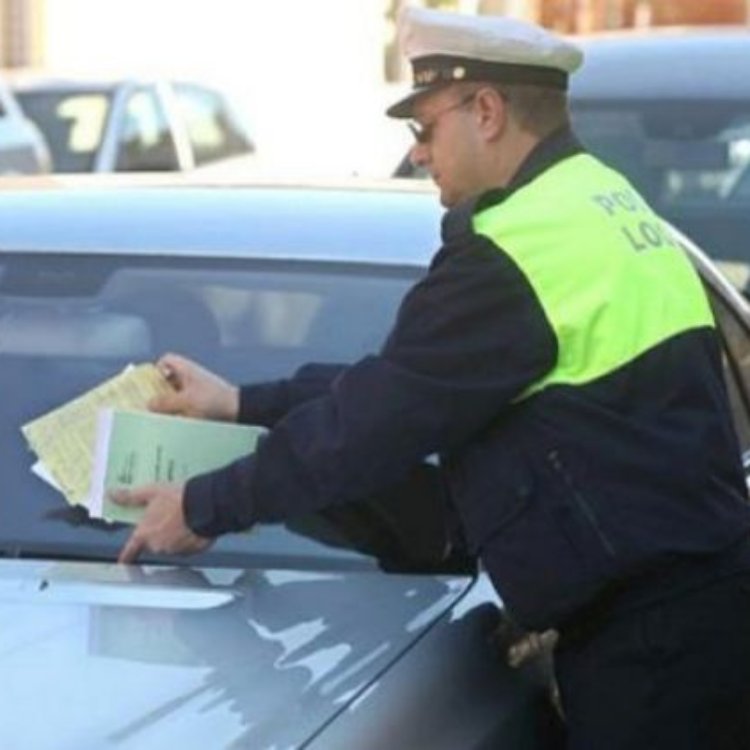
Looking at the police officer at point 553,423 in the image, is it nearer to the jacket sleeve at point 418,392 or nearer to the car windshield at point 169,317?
the jacket sleeve at point 418,392

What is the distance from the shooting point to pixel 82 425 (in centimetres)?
367

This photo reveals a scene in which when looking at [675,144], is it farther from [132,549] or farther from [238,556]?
[132,549]

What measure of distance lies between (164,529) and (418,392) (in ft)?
1.46

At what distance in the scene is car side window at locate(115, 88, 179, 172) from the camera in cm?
1505

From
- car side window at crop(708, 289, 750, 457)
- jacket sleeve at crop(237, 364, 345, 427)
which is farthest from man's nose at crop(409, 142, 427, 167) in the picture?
car side window at crop(708, 289, 750, 457)

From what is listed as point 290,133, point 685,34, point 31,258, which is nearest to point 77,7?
point 290,133

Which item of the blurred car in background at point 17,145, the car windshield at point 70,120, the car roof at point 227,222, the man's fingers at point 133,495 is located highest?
the car roof at point 227,222

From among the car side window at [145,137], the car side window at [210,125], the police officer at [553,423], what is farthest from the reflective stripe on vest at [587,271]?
the car side window at [210,125]

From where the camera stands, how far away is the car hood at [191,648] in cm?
277

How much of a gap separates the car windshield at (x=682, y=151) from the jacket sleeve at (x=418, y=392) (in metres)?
4.16

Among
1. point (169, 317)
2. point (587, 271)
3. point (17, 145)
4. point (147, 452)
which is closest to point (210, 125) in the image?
point (17, 145)

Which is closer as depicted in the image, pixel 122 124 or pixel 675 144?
pixel 675 144

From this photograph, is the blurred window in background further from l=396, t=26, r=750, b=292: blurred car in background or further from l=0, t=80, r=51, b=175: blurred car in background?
l=0, t=80, r=51, b=175: blurred car in background

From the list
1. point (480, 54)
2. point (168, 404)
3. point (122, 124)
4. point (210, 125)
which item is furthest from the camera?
point (210, 125)
